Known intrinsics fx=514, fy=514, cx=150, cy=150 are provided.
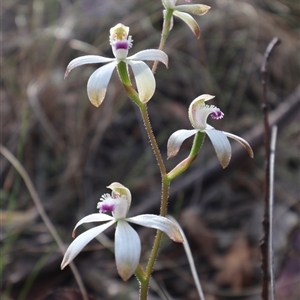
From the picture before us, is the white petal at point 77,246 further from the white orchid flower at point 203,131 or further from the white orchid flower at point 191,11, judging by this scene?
the white orchid flower at point 191,11

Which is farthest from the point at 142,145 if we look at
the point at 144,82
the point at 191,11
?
the point at 144,82

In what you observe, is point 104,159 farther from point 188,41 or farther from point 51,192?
point 188,41

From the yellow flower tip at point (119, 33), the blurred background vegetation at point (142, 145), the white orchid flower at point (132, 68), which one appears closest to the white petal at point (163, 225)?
the white orchid flower at point (132, 68)

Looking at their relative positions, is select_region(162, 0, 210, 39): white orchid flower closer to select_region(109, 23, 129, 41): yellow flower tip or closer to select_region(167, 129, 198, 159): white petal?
select_region(109, 23, 129, 41): yellow flower tip

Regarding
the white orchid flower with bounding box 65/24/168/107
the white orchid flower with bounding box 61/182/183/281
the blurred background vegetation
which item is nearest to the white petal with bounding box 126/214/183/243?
the white orchid flower with bounding box 61/182/183/281

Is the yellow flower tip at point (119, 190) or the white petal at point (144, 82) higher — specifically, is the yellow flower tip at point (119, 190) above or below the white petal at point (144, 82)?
below

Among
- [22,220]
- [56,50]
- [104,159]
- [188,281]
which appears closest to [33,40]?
[56,50]
